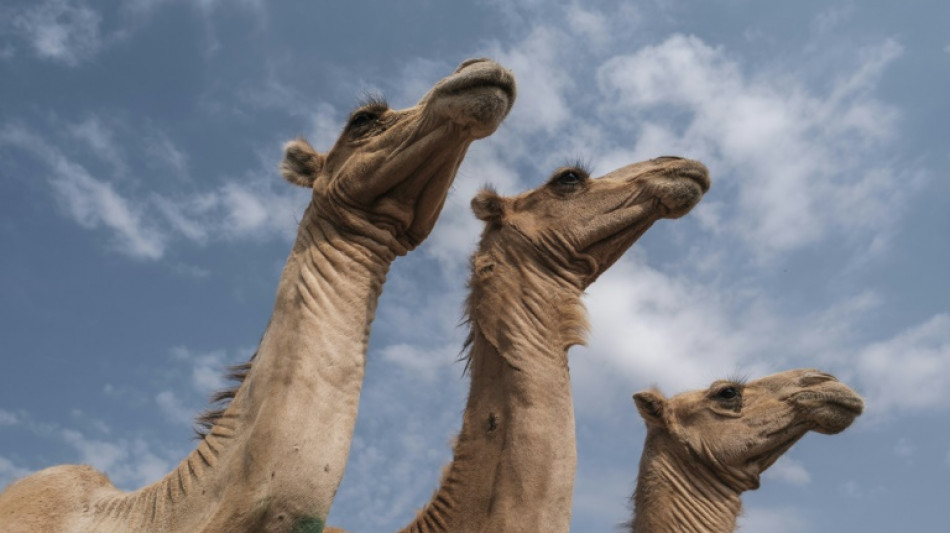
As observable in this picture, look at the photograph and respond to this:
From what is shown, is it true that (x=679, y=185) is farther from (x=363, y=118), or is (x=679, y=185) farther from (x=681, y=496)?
(x=363, y=118)

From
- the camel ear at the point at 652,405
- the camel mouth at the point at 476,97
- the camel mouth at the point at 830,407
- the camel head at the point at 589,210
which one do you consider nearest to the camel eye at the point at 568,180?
the camel head at the point at 589,210

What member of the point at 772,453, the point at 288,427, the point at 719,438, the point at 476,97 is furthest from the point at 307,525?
the point at 772,453

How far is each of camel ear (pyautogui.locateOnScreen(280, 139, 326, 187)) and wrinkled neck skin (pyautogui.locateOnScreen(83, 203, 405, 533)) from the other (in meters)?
0.98

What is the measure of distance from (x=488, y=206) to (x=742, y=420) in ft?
12.5

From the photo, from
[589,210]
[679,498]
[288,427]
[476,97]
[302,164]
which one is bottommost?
→ [288,427]

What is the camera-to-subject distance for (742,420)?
441 inches

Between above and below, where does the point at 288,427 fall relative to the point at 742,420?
below

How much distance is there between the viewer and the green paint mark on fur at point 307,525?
4926 millimetres

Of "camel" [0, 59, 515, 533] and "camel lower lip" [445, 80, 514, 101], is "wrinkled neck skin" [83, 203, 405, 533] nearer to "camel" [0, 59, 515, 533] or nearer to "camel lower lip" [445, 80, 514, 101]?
"camel" [0, 59, 515, 533]

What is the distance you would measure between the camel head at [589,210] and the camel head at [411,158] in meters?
2.71

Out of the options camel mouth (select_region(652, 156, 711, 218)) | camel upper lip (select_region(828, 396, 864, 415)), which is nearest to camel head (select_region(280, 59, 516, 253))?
camel mouth (select_region(652, 156, 711, 218))

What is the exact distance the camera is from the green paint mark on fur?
4.93 m

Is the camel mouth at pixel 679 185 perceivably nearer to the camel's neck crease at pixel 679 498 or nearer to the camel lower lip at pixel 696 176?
the camel lower lip at pixel 696 176

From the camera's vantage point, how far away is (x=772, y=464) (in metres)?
11.3
